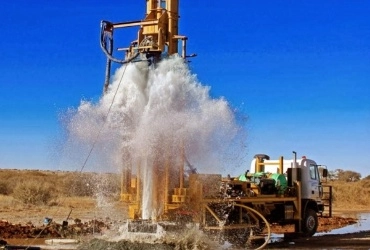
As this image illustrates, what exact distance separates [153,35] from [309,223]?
10.2m

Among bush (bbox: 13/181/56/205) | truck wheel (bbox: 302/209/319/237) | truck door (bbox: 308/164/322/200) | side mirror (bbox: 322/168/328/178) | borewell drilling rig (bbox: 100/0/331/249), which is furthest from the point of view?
bush (bbox: 13/181/56/205)

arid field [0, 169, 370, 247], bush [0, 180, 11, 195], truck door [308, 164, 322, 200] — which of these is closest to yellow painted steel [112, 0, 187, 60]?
arid field [0, 169, 370, 247]

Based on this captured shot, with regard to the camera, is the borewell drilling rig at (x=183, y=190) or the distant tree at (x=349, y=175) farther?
the distant tree at (x=349, y=175)

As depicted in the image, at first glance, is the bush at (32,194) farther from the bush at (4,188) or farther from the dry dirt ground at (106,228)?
the bush at (4,188)

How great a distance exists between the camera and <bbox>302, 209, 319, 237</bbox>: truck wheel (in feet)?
79.2

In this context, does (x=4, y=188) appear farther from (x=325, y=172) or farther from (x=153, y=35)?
(x=153, y=35)

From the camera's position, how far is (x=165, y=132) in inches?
684

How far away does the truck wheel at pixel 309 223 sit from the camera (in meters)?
24.1

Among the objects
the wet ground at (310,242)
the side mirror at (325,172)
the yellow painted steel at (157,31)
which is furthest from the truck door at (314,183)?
the yellow painted steel at (157,31)

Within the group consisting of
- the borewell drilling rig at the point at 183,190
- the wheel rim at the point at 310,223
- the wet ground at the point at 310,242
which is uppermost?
the borewell drilling rig at the point at 183,190

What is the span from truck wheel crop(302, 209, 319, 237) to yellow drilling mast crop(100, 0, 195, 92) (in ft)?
30.8

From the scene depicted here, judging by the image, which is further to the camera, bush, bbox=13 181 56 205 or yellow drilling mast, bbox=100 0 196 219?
bush, bbox=13 181 56 205

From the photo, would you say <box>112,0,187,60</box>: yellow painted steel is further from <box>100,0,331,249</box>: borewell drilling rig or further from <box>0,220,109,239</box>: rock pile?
<box>0,220,109,239</box>: rock pile

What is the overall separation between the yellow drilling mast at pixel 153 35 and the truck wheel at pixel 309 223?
938cm
